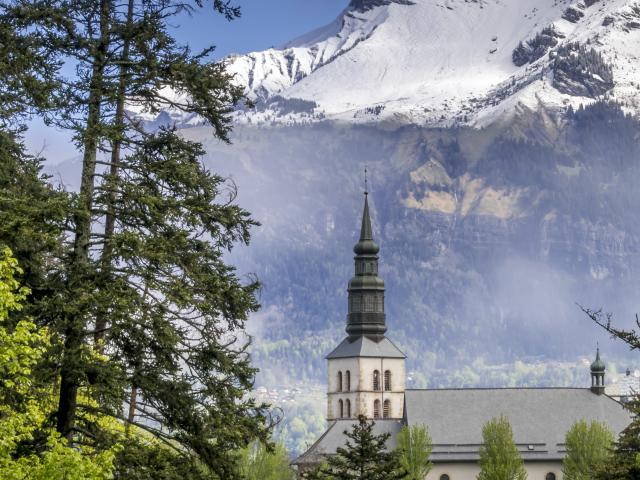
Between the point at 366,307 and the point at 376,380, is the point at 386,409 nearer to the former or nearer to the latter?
the point at 376,380

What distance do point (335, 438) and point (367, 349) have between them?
1235 centimetres

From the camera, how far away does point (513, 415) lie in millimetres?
164500

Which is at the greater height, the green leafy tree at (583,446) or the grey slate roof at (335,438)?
the grey slate roof at (335,438)

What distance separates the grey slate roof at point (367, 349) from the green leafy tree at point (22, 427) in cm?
14512

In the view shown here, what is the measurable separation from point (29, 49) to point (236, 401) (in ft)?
23.9

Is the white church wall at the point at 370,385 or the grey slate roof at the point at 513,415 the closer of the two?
the grey slate roof at the point at 513,415

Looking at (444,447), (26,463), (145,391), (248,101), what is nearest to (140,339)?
(145,391)

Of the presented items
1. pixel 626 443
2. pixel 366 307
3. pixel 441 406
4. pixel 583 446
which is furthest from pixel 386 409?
pixel 626 443

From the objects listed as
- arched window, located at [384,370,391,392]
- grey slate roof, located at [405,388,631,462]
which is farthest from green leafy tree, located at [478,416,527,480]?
arched window, located at [384,370,391,392]

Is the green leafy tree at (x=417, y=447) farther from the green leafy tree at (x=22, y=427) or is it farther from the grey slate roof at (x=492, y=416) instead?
the green leafy tree at (x=22, y=427)

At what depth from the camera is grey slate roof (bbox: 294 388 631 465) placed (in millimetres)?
159000

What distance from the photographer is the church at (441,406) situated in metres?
159

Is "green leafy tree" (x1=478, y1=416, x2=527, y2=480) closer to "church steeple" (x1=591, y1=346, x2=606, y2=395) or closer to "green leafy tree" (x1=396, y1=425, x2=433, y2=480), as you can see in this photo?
"green leafy tree" (x1=396, y1=425, x2=433, y2=480)

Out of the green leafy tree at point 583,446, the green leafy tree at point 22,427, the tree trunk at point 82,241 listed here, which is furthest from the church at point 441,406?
the green leafy tree at point 22,427
